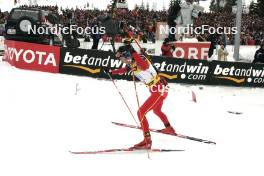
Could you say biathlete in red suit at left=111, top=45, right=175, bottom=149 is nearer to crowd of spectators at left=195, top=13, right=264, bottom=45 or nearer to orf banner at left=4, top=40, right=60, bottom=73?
orf banner at left=4, top=40, right=60, bottom=73

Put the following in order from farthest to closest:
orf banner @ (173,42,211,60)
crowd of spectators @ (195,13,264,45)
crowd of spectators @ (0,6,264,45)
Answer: crowd of spectators @ (195,13,264,45) → crowd of spectators @ (0,6,264,45) → orf banner @ (173,42,211,60)

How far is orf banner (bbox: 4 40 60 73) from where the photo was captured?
16312 millimetres

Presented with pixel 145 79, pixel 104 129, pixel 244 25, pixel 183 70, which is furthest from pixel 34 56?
pixel 244 25

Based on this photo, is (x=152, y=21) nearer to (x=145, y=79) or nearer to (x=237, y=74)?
(x=237, y=74)

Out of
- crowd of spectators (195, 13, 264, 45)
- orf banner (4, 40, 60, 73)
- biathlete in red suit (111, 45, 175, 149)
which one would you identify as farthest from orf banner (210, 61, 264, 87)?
crowd of spectators (195, 13, 264, 45)

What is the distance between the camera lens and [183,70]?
17.2 metres

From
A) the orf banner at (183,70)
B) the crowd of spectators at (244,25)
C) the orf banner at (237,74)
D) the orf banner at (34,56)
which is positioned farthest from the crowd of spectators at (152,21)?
the orf banner at (34,56)

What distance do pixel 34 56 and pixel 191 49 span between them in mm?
7613

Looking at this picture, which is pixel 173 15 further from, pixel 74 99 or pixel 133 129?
pixel 133 129

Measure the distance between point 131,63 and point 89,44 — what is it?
15566 mm

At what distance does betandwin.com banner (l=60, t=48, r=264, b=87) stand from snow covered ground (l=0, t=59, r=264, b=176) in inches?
23.5

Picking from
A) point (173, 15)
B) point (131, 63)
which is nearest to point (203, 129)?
point (131, 63)

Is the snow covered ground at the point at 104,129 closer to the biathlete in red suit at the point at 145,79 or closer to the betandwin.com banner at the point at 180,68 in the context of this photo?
the biathlete in red suit at the point at 145,79

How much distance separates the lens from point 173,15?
23203mm
